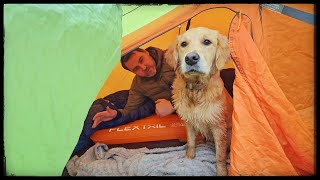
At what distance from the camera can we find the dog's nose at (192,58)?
9.06ft

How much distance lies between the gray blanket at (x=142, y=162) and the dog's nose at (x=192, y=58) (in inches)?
27.1

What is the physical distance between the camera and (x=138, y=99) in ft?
9.78

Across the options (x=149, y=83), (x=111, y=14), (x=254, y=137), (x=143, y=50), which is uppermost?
(x=111, y=14)

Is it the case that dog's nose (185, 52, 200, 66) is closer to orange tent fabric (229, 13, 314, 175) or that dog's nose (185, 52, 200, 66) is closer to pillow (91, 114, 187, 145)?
orange tent fabric (229, 13, 314, 175)

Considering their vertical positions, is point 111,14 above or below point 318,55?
above

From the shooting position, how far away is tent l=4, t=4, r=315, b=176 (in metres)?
2.87

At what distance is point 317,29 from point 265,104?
0.72 meters

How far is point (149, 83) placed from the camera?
2.99 m

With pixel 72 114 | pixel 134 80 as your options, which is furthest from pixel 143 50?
pixel 72 114

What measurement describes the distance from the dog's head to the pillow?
0.44 metres

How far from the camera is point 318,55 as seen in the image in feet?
9.62

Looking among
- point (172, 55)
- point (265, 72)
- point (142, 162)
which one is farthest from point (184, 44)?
point (142, 162)

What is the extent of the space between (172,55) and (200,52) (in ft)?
0.81

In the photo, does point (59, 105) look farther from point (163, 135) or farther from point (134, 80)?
point (163, 135)
